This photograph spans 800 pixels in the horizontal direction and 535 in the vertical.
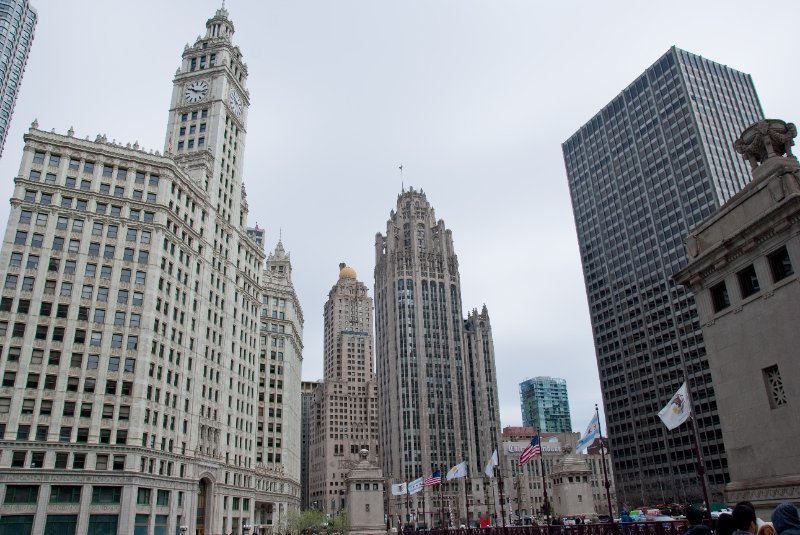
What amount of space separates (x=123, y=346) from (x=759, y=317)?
62.4m

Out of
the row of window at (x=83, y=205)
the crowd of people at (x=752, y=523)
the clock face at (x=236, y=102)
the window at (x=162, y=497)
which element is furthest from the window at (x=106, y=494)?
the crowd of people at (x=752, y=523)

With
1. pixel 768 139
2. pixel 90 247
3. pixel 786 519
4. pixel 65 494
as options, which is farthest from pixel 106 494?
pixel 786 519

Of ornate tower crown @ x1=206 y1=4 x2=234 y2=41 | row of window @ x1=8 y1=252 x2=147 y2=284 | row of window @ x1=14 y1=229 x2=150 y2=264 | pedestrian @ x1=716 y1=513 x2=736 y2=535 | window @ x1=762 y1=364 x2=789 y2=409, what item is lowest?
pedestrian @ x1=716 y1=513 x2=736 y2=535

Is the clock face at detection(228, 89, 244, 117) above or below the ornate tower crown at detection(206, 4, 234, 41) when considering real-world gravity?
below

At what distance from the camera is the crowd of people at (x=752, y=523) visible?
9.38 m

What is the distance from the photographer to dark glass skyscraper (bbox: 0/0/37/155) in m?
173

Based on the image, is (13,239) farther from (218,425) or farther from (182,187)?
(218,425)

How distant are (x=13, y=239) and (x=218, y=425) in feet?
111

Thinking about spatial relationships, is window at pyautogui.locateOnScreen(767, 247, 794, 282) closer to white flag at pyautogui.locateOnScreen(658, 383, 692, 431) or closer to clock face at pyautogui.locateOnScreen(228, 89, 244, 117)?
white flag at pyautogui.locateOnScreen(658, 383, 692, 431)

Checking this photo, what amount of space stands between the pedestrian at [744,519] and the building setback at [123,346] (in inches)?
2547

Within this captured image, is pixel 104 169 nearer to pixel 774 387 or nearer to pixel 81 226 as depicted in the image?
pixel 81 226

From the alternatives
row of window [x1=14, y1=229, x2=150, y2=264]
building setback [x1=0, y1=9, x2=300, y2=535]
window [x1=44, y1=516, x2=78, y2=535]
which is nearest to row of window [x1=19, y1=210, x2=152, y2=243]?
building setback [x1=0, y1=9, x2=300, y2=535]

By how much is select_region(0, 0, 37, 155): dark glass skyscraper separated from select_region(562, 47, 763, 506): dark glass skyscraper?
6506 inches

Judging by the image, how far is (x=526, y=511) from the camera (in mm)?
166625
